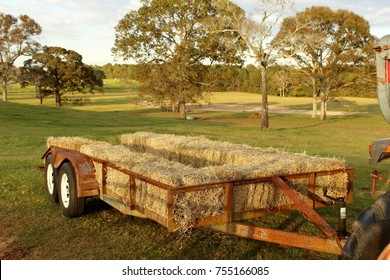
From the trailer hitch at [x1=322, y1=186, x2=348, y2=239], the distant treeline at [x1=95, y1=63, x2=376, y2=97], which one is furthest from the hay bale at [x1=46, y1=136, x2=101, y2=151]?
the distant treeline at [x1=95, y1=63, x2=376, y2=97]

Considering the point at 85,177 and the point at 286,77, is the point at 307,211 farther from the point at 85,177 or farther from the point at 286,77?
the point at 286,77

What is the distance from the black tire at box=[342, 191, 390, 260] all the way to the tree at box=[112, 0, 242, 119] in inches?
1663

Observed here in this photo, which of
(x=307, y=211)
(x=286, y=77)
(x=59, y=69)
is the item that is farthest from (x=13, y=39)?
(x=307, y=211)

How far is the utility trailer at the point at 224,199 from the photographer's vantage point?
4207mm

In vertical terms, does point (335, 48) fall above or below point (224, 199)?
above

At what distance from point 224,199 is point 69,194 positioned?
3.08 meters

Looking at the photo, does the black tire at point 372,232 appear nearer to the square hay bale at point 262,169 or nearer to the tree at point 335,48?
the square hay bale at point 262,169

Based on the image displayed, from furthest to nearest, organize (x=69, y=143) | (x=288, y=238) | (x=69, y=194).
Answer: (x=69, y=143), (x=69, y=194), (x=288, y=238)

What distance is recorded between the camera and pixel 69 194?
6.70 metres

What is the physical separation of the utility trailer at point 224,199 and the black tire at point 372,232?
19.9 inches

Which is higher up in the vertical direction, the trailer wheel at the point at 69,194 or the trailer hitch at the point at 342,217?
the trailer hitch at the point at 342,217

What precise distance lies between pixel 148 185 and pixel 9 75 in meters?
59.4

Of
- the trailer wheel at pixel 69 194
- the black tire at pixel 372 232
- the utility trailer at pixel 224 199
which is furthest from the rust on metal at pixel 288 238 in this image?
the trailer wheel at pixel 69 194

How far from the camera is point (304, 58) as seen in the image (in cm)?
4806
